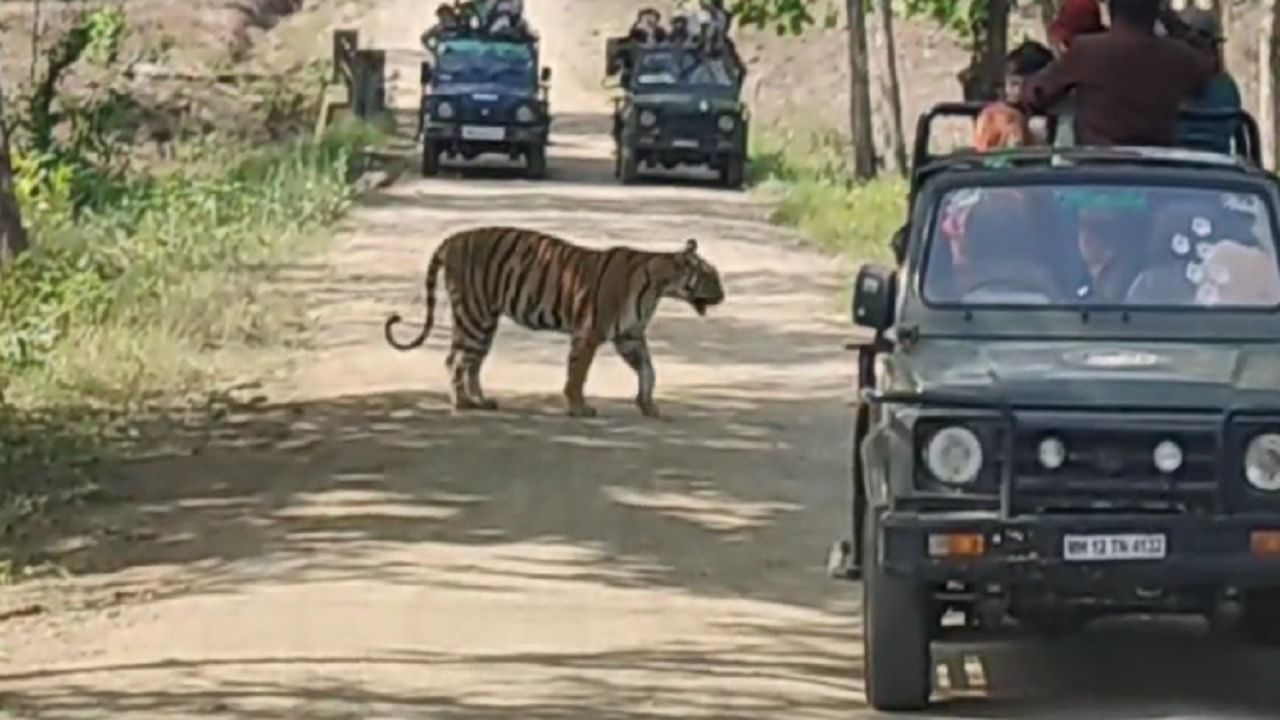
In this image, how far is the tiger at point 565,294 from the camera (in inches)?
663

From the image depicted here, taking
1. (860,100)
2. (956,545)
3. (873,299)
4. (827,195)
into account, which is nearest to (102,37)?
(827,195)

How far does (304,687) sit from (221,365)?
9585mm

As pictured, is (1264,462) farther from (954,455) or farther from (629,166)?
(629,166)

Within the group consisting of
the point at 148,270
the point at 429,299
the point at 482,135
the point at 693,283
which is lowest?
the point at 482,135

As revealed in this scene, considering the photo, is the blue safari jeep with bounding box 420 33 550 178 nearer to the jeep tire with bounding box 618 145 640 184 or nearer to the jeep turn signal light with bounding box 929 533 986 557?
the jeep tire with bounding box 618 145 640 184

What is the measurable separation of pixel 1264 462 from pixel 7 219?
15637 millimetres

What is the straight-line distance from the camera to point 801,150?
4672cm

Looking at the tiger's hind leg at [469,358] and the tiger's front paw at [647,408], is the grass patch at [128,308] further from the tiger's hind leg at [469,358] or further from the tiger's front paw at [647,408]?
the tiger's front paw at [647,408]

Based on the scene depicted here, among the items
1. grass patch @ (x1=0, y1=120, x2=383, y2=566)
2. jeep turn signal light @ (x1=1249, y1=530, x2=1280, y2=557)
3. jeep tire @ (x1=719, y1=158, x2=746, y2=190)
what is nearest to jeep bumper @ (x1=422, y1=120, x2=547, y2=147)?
jeep tire @ (x1=719, y1=158, x2=746, y2=190)

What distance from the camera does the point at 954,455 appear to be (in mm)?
9234

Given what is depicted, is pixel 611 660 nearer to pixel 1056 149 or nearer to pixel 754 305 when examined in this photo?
pixel 1056 149

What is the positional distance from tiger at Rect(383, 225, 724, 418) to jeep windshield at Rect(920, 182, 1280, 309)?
629 cm

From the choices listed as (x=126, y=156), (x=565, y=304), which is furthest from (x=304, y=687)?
(x=126, y=156)

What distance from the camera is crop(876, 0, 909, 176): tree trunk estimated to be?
39188 mm
